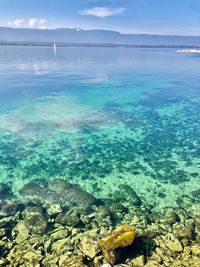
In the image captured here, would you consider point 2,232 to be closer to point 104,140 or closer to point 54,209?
point 54,209

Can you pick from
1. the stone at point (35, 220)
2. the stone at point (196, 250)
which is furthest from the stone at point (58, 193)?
the stone at point (196, 250)

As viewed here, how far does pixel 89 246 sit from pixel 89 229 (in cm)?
185

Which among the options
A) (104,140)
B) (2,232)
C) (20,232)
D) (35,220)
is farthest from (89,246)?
(104,140)

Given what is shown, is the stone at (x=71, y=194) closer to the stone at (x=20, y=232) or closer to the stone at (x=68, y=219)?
the stone at (x=68, y=219)

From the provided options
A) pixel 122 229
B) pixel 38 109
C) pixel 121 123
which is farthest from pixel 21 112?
pixel 122 229

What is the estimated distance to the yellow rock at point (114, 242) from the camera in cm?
1228

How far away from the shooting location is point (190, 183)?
803 inches

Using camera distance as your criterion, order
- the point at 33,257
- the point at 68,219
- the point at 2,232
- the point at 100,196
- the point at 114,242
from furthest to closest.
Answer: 1. the point at 100,196
2. the point at 68,219
3. the point at 2,232
4. the point at 33,257
5. the point at 114,242

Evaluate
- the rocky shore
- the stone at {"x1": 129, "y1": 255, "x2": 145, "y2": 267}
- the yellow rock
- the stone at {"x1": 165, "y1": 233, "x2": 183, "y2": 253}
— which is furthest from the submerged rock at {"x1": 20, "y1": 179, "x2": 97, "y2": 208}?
the stone at {"x1": 165, "y1": 233, "x2": 183, "y2": 253}

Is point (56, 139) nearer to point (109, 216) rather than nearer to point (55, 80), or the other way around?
point (109, 216)

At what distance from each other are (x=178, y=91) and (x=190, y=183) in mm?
38326

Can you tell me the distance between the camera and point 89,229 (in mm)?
15141

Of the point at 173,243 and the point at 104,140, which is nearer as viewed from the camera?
the point at 173,243

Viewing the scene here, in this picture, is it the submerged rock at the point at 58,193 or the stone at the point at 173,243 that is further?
the submerged rock at the point at 58,193
